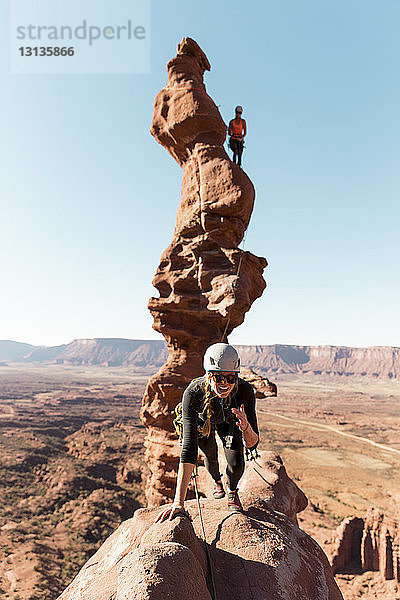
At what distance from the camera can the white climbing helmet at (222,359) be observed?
133 inches

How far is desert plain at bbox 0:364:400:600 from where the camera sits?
15.0 m

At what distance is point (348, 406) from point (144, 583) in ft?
315

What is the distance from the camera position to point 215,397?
143 inches

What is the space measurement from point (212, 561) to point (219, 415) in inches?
49.4

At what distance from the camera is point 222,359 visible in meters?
3.38

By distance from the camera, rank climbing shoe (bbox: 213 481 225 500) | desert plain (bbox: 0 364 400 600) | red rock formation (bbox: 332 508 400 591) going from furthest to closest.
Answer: desert plain (bbox: 0 364 400 600) → red rock formation (bbox: 332 508 400 591) → climbing shoe (bbox: 213 481 225 500)

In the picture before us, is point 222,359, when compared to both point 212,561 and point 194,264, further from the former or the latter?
point 194,264

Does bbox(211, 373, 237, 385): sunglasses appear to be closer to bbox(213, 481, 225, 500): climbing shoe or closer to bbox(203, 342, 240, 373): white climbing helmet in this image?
bbox(203, 342, 240, 373): white climbing helmet

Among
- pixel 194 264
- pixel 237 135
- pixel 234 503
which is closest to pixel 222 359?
pixel 234 503

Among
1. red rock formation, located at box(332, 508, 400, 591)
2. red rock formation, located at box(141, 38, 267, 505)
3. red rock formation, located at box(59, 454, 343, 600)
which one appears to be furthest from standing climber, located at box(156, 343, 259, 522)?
red rock formation, located at box(332, 508, 400, 591)

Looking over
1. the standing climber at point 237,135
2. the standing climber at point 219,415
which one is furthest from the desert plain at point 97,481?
the standing climber at point 237,135

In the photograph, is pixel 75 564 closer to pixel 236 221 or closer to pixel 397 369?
pixel 236 221

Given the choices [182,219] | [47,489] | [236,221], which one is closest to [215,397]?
[236,221]

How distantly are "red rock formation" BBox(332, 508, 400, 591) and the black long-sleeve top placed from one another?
43.0 feet
